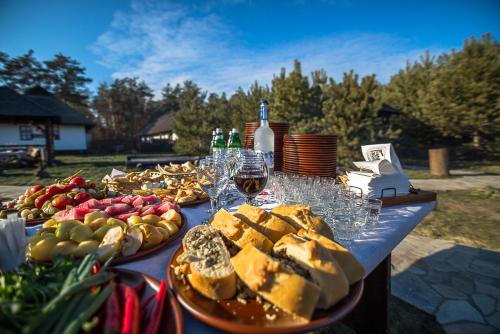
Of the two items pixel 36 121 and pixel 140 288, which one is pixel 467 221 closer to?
pixel 140 288

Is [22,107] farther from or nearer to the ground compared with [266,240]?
farther from the ground

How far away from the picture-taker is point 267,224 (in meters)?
0.99

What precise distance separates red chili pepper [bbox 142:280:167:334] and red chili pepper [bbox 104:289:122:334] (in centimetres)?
7

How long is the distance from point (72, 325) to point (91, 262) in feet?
0.65

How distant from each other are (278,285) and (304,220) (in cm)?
44

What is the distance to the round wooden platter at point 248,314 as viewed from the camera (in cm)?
61

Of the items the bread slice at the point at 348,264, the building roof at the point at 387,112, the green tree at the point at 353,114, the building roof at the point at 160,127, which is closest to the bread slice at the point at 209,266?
the bread slice at the point at 348,264

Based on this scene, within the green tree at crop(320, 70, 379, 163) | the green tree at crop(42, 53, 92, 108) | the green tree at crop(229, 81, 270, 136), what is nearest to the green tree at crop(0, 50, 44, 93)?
the green tree at crop(42, 53, 92, 108)

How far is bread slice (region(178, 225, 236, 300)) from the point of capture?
28.3 inches

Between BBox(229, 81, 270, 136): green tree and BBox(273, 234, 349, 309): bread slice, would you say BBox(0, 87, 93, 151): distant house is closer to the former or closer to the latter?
BBox(229, 81, 270, 136): green tree

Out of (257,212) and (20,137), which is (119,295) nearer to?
(257,212)

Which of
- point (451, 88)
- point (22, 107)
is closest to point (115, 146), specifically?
point (22, 107)

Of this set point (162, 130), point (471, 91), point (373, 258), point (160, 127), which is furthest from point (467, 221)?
point (160, 127)

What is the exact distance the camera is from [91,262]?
0.70 metres
